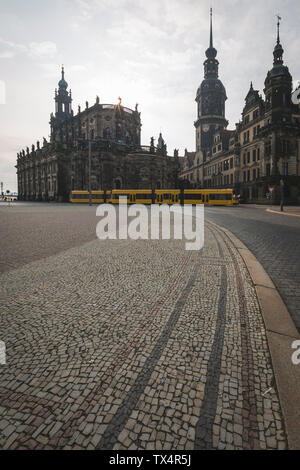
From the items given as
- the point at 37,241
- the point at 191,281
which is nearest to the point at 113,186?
the point at 37,241

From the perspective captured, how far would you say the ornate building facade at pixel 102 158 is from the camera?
45.7 meters

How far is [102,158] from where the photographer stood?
1764 inches

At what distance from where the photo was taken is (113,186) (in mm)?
45469

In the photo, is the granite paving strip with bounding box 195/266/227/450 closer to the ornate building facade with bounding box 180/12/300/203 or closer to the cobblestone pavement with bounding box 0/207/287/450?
the cobblestone pavement with bounding box 0/207/287/450

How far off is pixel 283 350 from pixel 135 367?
129 cm

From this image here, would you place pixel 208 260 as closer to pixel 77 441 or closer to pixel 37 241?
pixel 77 441

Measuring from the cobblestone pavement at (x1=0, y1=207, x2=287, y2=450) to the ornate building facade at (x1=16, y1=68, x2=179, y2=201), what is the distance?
143ft

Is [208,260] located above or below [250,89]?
below

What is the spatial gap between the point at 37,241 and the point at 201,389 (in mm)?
6598

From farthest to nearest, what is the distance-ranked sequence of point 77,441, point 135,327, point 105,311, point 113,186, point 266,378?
point 113,186 → point 105,311 → point 135,327 → point 266,378 → point 77,441

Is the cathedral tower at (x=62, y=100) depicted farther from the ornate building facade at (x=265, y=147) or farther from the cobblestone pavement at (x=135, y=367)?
the cobblestone pavement at (x=135, y=367)

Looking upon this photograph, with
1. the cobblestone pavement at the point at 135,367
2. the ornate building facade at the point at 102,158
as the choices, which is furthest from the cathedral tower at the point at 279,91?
the cobblestone pavement at the point at 135,367

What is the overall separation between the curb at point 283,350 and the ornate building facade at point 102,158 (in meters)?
43.7

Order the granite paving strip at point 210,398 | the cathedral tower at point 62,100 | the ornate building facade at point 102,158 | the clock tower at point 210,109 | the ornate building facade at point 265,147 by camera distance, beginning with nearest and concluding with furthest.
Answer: the granite paving strip at point 210,398 < the ornate building facade at point 265,147 < the ornate building facade at point 102,158 < the clock tower at point 210,109 < the cathedral tower at point 62,100
